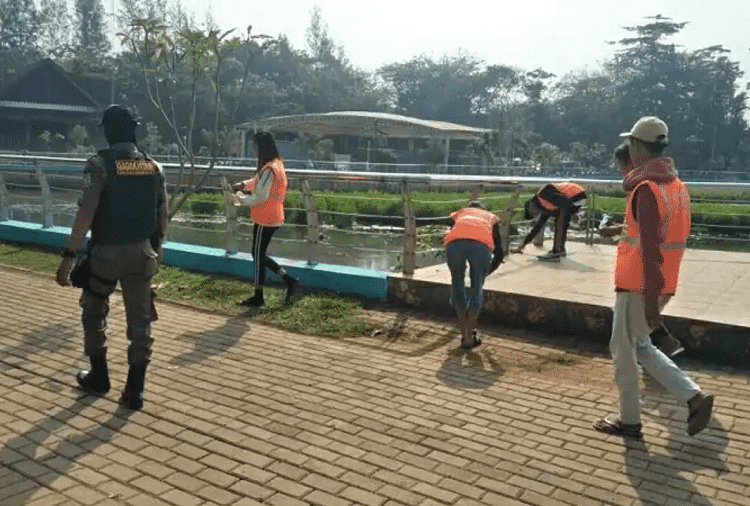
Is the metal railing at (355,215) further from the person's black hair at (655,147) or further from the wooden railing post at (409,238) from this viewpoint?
the person's black hair at (655,147)

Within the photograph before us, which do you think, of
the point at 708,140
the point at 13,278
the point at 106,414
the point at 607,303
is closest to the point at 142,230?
the point at 106,414

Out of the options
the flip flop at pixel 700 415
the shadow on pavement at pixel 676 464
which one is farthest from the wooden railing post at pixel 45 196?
the flip flop at pixel 700 415

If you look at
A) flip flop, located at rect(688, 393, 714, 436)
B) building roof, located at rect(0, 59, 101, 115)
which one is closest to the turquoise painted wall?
flip flop, located at rect(688, 393, 714, 436)

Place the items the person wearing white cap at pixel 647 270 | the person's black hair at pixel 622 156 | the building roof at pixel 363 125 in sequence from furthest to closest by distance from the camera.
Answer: the building roof at pixel 363 125, the person's black hair at pixel 622 156, the person wearing white cap at pixel 647 270

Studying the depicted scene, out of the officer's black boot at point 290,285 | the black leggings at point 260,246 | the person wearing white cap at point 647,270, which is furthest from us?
the officer's black boot at point 290,285

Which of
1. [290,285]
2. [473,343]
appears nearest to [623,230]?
[473,343]

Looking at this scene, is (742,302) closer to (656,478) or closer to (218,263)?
(656,478)

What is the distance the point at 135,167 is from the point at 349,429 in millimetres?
1837

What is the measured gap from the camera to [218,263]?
7992mm

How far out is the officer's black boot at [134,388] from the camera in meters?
4.07

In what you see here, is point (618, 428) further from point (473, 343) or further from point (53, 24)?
point (53, 24)

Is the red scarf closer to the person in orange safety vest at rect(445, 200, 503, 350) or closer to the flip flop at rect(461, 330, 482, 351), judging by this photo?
the person in orange safety vest at rect(445, 200, 503, 350)

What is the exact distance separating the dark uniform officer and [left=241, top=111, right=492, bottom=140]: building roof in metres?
30.2

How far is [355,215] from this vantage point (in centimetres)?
738
